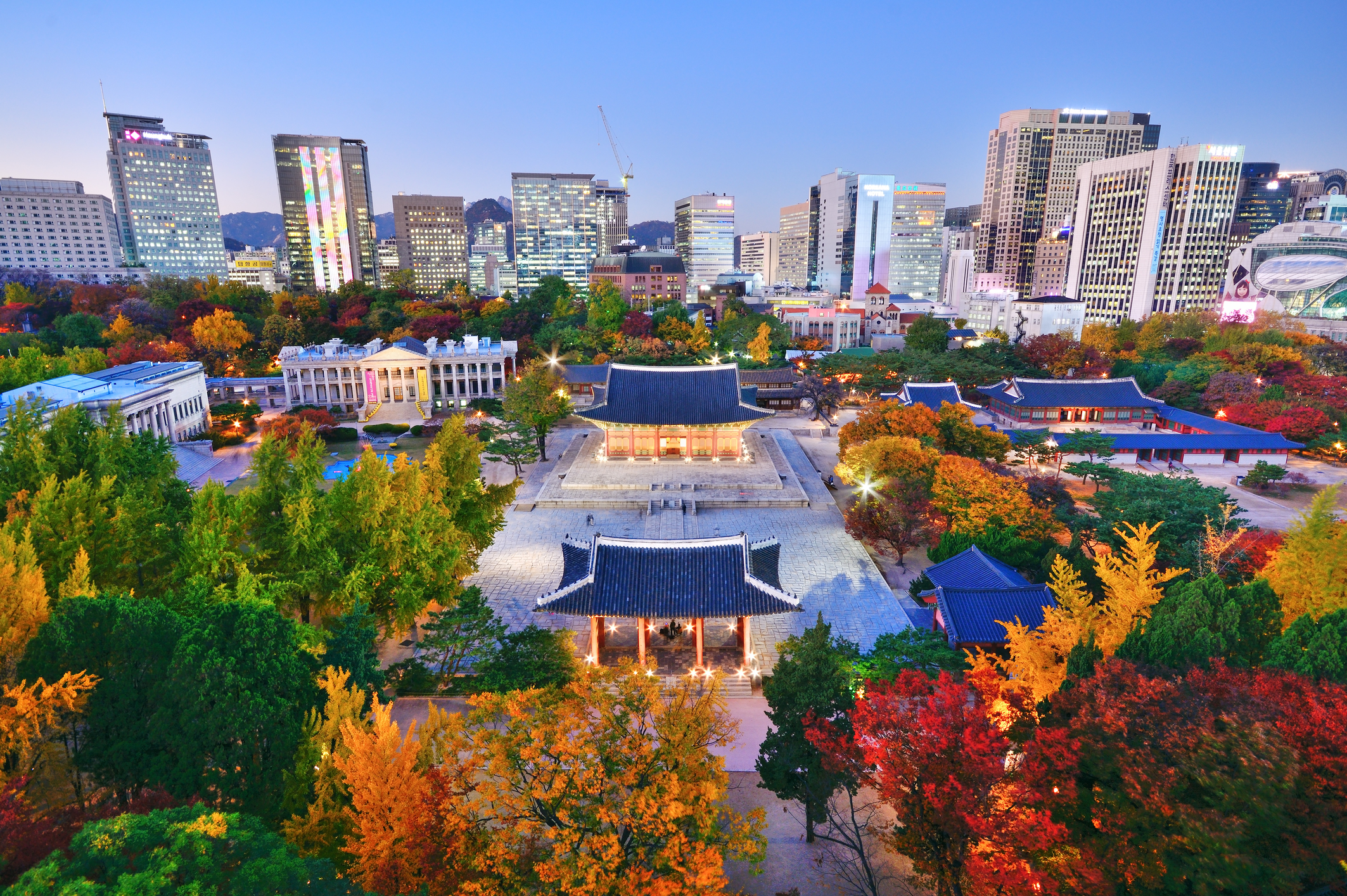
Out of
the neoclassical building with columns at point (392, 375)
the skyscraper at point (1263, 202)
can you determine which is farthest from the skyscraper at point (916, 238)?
the neoclassical building with columns at point (392, 375)

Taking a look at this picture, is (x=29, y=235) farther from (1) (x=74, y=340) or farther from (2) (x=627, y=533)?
(2) (x=627, y=533)

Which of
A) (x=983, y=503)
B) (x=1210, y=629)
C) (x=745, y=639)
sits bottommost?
(x=745, y=639)

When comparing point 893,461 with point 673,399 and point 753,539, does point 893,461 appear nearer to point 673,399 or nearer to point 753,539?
point 753,539

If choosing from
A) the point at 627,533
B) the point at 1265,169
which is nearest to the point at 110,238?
the point at 627,533

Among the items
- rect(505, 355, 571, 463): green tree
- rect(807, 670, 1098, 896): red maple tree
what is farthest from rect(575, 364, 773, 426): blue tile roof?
rect(807, 670, 1098, 896): red maple tree

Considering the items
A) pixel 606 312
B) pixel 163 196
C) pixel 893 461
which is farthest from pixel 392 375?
pixel 163 196

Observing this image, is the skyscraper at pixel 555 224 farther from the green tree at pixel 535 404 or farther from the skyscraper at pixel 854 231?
the green tree at pixel 535 404

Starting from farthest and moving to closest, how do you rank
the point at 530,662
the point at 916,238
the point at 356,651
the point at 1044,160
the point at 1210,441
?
the point at 916,238, the point at 1044,160, the point at 1210,441, the point at 530,662, the point at 356,651
